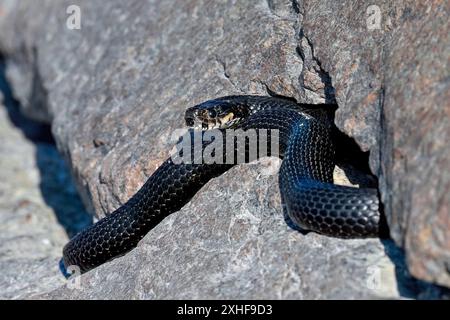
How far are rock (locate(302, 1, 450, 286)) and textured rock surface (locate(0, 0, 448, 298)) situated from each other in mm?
31

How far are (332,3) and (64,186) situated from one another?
634 centimetres

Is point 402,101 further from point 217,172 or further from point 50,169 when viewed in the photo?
point 50,169

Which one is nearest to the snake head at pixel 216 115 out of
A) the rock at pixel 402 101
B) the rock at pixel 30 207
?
the rock at pixel 402 101

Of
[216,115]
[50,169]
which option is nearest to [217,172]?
[216,115]

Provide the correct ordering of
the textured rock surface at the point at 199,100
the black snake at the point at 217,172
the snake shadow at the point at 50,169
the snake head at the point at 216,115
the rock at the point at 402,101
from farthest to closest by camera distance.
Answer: the snake shadow at the point at 50,169
the snake head at the point at 216,115
the black snake at the point at 217,172
the textured rock surface at the point at 199,100
the rock at the point at 402,101

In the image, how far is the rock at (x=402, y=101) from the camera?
5.11 metres

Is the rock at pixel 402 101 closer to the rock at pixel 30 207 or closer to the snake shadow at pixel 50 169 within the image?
the rock at pixel 30 207

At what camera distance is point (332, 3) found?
7.73 m

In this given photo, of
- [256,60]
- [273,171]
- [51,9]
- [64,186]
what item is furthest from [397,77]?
[51,9]

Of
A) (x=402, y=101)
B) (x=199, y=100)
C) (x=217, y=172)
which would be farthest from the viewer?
(x=199, y=100)

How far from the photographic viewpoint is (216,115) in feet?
25.4

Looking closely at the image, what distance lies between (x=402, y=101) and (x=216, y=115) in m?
2.31

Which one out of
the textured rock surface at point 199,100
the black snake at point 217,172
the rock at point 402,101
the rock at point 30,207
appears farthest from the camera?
the rock at point 30,207

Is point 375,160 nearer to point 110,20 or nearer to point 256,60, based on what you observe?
point 256,60
